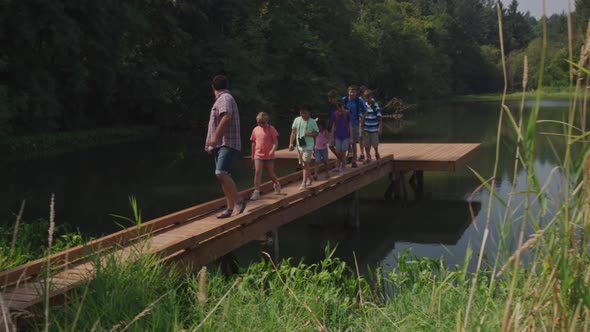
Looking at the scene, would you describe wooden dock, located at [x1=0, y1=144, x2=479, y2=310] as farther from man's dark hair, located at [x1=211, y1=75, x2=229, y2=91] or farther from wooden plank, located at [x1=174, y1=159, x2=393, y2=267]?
man's dark hair, located at [x1=211, y1=75, x2=229, y2=91]

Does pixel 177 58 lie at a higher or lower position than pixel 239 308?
higher

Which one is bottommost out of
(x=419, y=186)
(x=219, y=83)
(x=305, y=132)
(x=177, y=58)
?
(x=419, y=186)

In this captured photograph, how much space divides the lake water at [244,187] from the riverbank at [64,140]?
4.85ft

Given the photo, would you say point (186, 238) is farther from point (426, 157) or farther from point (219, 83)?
point (426, 157)

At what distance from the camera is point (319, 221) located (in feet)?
41.8

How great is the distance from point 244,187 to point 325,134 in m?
5.91

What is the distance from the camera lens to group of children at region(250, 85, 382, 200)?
8.09 meters

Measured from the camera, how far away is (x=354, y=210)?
1238 centimetres

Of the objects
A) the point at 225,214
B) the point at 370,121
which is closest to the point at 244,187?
the point at 370,121

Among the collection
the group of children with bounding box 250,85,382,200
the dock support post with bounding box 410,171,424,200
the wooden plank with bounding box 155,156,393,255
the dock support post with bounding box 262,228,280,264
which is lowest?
the dock support post with bounding box 410,171,424,200

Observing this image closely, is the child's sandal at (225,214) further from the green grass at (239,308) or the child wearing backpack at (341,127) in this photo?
the child wearing backpack at (341,127)

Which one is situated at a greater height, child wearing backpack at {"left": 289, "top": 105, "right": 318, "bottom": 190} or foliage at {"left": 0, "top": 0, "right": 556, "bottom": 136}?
foliage at {"left": 0, "top": 0, "right": 556, "bottom": 136}

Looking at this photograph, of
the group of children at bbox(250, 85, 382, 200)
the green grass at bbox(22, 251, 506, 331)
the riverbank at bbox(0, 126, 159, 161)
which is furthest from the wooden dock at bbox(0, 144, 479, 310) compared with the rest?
the riverbank at bbox(0, 126, 159, 161)

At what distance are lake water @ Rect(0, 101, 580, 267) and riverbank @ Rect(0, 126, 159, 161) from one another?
148 centimetres
